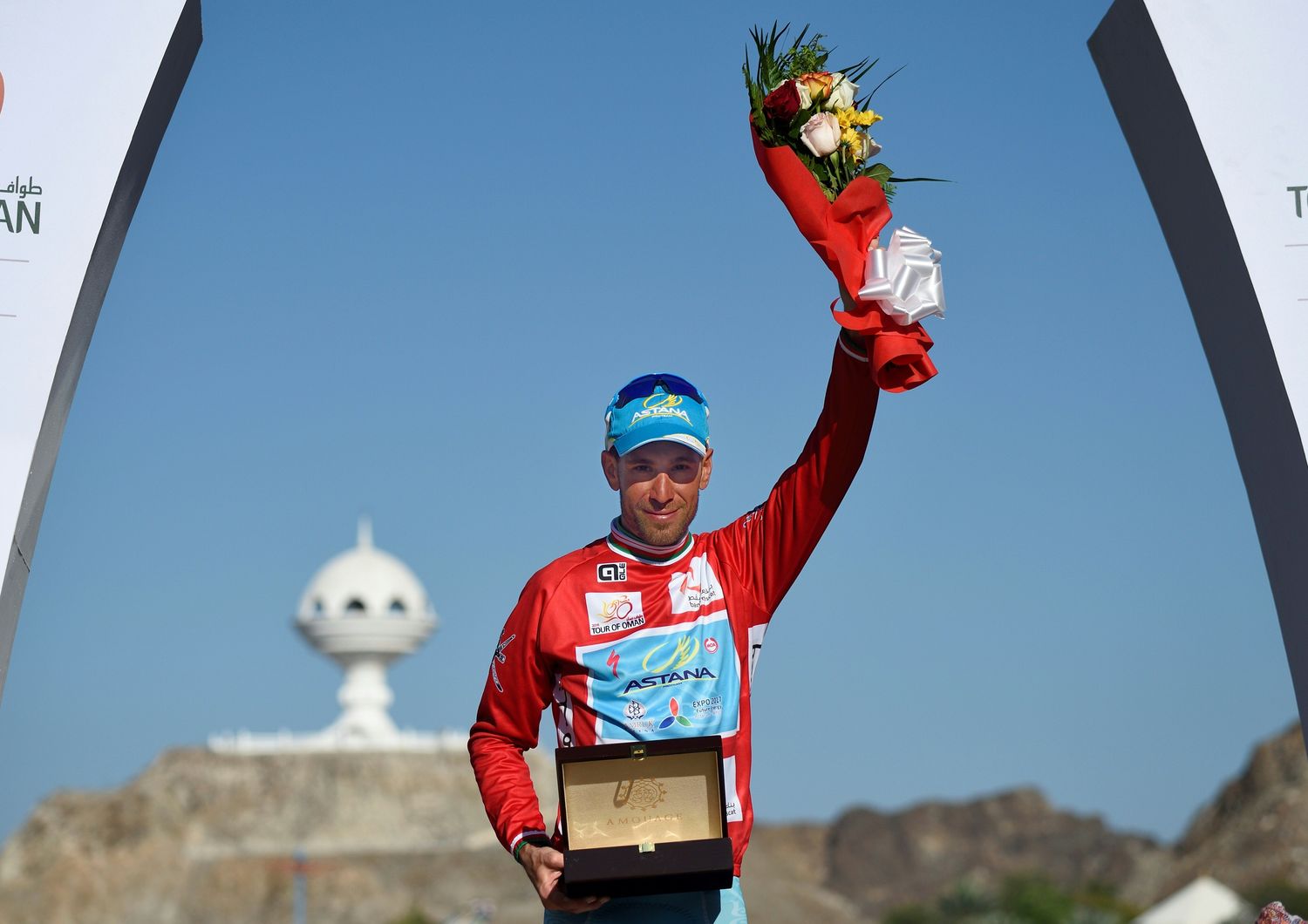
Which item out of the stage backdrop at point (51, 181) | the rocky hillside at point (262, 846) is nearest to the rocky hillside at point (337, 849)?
the rocky hillside at point (262, 846)

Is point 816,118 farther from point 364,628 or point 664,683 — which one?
point 364,628

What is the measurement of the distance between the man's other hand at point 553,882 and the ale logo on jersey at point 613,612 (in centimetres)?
57

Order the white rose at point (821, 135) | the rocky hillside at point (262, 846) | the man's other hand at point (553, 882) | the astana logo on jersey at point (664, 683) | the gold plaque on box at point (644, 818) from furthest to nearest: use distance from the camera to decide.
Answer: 1. the rocky hillside at point (262, 846)
2. the white rose at point (821, 135)
3. the astana logo on jersey at point (664, 683)
4. the man's other hand at point (553, 882)
5. the gold plaque on box at point (644, 818)

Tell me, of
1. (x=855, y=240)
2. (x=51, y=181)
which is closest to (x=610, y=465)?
(x=855, y=240)

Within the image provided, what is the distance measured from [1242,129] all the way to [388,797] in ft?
159

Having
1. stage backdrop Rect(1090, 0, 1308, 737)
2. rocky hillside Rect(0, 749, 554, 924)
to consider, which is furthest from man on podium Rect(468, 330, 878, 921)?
rocky hillside Rect(0, 749, 554, 924)

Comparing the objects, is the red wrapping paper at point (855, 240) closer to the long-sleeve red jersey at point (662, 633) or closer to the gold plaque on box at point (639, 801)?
the long-sleeve red jersey at point (662, 633)

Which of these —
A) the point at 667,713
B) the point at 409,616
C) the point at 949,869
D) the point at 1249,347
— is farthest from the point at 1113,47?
the point at 949,869

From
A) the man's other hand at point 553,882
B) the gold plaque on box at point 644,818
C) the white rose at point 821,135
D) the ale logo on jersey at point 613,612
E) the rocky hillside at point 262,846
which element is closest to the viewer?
the gold plaque on box at point 644,818

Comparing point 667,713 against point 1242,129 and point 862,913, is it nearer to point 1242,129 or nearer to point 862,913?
point 1242,129

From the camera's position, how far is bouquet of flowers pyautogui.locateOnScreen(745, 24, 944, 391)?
4504 mm

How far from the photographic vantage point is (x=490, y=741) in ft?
15.4

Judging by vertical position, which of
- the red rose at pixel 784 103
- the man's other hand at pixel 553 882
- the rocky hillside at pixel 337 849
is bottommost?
the man's other hand at pixel 553 882

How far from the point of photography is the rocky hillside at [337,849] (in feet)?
155
